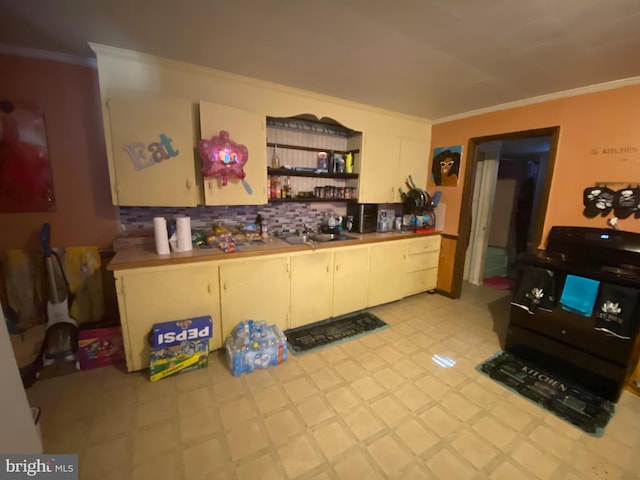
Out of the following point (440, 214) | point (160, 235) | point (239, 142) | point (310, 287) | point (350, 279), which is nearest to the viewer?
point (160, 235)

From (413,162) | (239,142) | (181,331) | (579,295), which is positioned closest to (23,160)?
(239,142)

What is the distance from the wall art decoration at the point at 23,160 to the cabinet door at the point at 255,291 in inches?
58.5

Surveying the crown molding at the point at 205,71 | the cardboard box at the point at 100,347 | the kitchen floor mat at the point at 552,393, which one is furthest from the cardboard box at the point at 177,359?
the kitchen floor mat at the point at 552,393

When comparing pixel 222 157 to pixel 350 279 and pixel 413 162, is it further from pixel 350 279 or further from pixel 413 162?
pixel 413 162

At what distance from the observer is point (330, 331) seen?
8.10 feet

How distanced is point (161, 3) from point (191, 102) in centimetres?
71

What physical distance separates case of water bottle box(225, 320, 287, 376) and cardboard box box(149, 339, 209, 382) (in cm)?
19

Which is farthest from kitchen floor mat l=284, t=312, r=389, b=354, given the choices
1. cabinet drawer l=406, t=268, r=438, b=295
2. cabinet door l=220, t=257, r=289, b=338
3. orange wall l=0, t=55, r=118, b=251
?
orange wall l=0, t=55, r=118, b=251

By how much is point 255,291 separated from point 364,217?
1.50m

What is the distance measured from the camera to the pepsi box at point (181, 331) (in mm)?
1792

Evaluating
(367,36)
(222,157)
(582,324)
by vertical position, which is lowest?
(582,324)

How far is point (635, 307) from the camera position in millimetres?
1597

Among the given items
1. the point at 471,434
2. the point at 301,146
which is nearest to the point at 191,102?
the point at 301,146

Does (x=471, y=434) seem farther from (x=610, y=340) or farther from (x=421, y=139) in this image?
(x=421, y=139)
